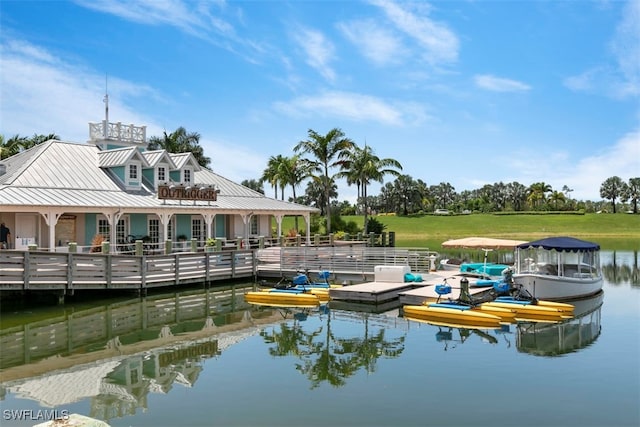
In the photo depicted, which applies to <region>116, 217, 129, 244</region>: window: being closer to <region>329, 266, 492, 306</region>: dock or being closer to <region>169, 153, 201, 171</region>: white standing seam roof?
<region>169, 153, 201, 171</region>: white standing seam roof

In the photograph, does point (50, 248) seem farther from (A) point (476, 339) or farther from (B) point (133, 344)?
(A) point (476, 339)

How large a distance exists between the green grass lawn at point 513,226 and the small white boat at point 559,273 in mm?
49627

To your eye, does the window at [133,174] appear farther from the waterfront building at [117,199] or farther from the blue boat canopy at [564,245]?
the blue boat canopy at [564,245]

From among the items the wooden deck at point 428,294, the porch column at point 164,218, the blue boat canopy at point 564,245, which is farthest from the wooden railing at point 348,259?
the blue boat canopy at point 564,245

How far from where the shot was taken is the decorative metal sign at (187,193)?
32.2 meters

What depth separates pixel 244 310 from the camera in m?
23.0

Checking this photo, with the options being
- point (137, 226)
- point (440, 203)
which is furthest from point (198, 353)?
point (440, 203)

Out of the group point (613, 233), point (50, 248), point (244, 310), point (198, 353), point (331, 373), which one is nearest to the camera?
point (331, 373)

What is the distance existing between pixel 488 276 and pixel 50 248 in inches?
792

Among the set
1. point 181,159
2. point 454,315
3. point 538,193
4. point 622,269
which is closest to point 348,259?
point 454,315

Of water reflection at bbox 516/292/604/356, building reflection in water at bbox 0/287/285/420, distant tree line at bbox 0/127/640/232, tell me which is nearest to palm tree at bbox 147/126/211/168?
distant tree line at bbox 0/127/640/232

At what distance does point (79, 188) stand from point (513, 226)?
221 ft

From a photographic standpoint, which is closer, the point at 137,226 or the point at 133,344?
the point at 133,344

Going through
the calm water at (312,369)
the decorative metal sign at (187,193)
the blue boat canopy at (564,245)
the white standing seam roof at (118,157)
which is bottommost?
the calm water at (312,369)
